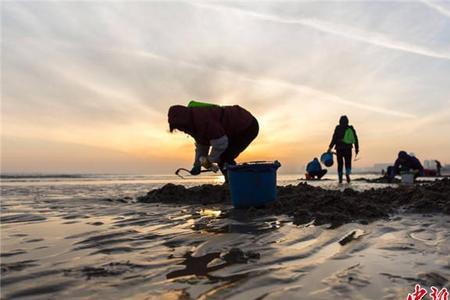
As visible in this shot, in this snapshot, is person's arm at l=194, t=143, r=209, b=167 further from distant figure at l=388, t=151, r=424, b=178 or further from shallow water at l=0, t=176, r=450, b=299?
distant figure at l=388, t=151, r=424, b=178

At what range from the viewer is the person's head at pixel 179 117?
648cm

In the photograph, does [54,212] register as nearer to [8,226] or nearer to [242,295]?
[8,226]

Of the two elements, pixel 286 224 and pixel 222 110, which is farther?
pixel 222 110

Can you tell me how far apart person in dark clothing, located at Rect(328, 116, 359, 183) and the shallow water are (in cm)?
863

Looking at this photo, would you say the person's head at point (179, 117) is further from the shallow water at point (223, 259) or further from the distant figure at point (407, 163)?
the distant figure at point (407, 163)

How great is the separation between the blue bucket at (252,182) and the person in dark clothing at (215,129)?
1.10m

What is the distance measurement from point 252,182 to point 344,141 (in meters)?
8.50

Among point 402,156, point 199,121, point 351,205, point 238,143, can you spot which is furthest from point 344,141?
point 351,205

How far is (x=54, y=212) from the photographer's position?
5660 mm

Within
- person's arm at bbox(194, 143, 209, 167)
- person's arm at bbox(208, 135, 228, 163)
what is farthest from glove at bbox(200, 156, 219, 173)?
person's arm at bbox(194, 143, 209, 167)

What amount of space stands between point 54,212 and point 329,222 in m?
3.99

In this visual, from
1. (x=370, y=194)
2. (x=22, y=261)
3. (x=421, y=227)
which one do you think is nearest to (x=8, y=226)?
(x=22, y=261)

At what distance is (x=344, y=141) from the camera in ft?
42.7

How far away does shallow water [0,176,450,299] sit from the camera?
2086 millimetres
